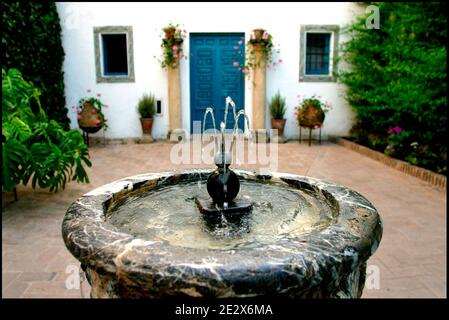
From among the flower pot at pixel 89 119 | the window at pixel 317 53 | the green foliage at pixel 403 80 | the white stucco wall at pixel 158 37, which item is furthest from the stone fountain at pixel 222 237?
the window at pixel 317 53

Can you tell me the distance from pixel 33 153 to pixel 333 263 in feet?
12.1

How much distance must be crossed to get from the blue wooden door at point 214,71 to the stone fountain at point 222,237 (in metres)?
6.35

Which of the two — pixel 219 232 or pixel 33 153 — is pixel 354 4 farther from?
pixel 219 232

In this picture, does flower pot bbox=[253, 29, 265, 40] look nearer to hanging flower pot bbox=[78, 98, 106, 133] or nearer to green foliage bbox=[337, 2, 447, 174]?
green foliage bbox=[337, 2, 447, 174]

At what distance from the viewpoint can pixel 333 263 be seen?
1270 mm

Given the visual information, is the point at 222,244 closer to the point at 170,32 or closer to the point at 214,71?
the point at 170,32

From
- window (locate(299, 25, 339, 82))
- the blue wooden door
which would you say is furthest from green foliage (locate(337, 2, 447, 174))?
the blue wooden door

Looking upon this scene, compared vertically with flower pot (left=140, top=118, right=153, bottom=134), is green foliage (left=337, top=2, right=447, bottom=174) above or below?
above

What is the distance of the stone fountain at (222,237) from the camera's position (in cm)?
118

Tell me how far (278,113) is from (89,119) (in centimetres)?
391

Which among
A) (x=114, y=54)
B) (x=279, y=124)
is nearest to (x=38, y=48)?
(x=114, y=54)

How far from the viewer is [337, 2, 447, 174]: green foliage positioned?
5.56 meters

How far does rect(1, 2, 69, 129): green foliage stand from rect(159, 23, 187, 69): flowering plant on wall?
219 cm
